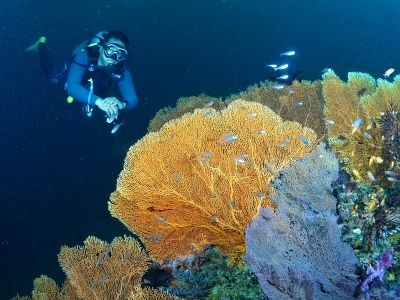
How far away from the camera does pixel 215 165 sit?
4.28 metres

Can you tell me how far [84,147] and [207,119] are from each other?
75.2 feet

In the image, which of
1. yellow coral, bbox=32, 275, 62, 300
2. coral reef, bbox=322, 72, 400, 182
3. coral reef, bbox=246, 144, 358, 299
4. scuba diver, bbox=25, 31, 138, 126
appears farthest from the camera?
scuba diver, bbox=25, 31, 138, 126

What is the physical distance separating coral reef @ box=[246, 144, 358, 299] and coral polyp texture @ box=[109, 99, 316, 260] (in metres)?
0.56

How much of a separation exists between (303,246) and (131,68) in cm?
4098

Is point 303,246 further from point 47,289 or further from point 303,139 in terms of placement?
point 47,289

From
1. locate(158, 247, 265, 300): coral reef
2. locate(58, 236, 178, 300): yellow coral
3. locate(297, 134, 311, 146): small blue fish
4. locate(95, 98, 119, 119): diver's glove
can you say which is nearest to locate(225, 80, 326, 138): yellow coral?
locate(297, 134, 311, 146): small blue fish

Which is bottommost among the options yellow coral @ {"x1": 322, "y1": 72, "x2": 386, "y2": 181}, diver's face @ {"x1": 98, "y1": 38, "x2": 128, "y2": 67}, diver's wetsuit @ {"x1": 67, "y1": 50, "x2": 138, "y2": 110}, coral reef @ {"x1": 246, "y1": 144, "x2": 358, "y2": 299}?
coral reef @ {"x1": 246, "y1": 144, "x2": 358, "y2": 299}

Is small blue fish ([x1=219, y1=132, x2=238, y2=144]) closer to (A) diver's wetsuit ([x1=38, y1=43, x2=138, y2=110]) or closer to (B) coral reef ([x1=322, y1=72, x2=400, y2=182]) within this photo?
(B) coral reef ([x1=322, y1=72, x2=400, y2=182])

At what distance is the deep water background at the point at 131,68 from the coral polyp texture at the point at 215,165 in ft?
16.6

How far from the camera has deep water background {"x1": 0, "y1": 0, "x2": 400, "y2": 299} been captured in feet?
58.7

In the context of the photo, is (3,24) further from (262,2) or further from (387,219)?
(387,219)

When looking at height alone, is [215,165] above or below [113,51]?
below

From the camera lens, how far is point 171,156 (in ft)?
14.1

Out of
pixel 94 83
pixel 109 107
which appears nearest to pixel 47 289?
pixel 109 107
